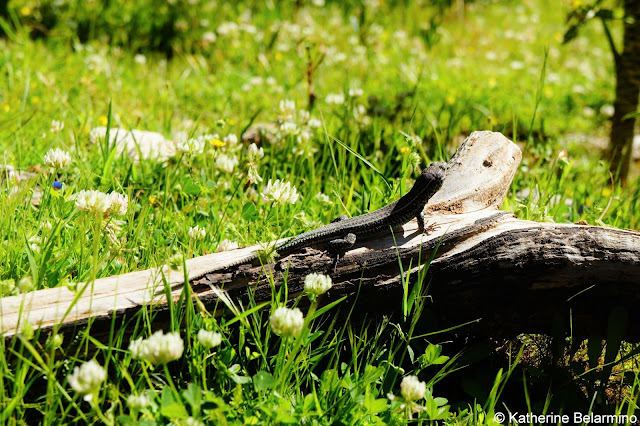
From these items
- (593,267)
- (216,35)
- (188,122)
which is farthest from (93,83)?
(593,267)

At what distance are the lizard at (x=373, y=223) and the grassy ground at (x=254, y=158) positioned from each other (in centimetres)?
29

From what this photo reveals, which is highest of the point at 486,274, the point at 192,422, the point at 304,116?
the point at 304,116

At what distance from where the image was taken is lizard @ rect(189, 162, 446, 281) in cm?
325

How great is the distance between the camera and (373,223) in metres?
3.49

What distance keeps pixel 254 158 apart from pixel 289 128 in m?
0.68

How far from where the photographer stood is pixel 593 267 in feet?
10.0

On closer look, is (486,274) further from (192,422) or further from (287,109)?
(287,109)

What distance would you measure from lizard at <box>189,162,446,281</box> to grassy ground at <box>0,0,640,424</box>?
29 cm

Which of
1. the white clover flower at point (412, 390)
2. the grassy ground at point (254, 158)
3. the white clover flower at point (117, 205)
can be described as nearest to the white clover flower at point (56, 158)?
the grassy ground at point (254, 158)

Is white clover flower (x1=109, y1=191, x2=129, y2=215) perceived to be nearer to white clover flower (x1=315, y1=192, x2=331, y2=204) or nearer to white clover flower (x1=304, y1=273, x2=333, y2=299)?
white clover flower (x1=304, y1=273, x2=333, y2=299)

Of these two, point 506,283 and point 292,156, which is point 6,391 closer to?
point 506,283

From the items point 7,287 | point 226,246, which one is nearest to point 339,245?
point 226,246

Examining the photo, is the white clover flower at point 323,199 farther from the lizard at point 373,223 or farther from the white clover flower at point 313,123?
the white clover flower at point 313,123

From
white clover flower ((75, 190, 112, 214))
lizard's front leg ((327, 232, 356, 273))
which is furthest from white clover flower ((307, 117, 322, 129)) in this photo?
white clover flower ((75, 190, 112, 214))
